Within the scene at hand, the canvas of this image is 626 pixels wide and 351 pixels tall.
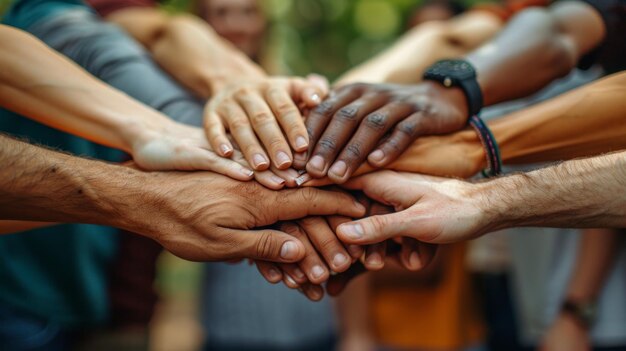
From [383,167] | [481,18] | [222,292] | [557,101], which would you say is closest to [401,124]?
[383,167]

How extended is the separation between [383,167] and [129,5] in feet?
5.32

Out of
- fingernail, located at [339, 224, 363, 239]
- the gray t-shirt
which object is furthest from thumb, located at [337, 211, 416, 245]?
the gray t-shirt

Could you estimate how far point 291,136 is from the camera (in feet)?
4.85

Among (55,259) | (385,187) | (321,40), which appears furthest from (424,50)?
(321,40)

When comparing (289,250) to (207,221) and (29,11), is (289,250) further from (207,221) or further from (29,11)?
(29,11)

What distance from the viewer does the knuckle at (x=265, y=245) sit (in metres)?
1.38

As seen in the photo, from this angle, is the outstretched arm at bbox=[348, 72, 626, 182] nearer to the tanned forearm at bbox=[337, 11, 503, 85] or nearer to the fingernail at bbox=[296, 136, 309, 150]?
the fingernail at bbox=[296, 136, 309, 150]

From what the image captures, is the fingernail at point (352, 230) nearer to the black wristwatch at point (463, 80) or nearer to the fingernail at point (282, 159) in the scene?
the fingernail at point (282, 159)

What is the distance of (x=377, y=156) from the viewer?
Result: 149 centimetres

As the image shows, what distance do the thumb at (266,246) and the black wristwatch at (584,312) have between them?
115 centimetres

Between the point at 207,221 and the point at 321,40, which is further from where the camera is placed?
the point at 321,40

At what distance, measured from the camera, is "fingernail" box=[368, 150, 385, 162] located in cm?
149

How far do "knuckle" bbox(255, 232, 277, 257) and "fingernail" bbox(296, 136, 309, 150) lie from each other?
0.23 m

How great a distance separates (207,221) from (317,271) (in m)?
0.31
